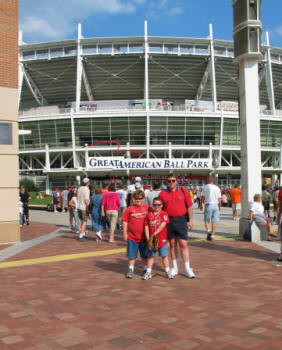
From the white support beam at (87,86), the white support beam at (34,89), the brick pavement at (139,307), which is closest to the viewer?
the brick pavement at (139,307)

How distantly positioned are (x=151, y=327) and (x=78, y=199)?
764 cm

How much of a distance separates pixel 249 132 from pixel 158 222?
18.2 feet

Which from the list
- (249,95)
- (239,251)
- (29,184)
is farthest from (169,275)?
(29,184)

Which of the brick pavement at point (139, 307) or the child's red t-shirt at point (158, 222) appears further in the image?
the child's red t-shirt at point (158, 222)

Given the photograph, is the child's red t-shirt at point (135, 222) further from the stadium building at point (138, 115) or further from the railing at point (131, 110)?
the railing at point (131, 110)

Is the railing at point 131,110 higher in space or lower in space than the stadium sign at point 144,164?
higher

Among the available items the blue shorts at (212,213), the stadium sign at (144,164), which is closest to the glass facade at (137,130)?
the stadium sign at (144,164)

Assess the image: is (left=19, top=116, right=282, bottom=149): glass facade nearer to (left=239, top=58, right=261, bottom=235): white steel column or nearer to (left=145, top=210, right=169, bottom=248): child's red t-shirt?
(left=239, top=58, right=261, bottom=235): white steel column

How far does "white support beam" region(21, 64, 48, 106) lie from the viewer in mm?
51350

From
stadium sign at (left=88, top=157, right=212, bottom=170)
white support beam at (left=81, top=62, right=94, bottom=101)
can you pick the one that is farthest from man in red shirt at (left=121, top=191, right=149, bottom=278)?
white support beam at (left=81, top=62, right=94, bottom=101)

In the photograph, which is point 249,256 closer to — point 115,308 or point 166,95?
point 115,308

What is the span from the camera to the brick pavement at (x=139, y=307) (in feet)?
11.0

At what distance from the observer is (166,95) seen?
190ft

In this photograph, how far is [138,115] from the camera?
1873 inches
